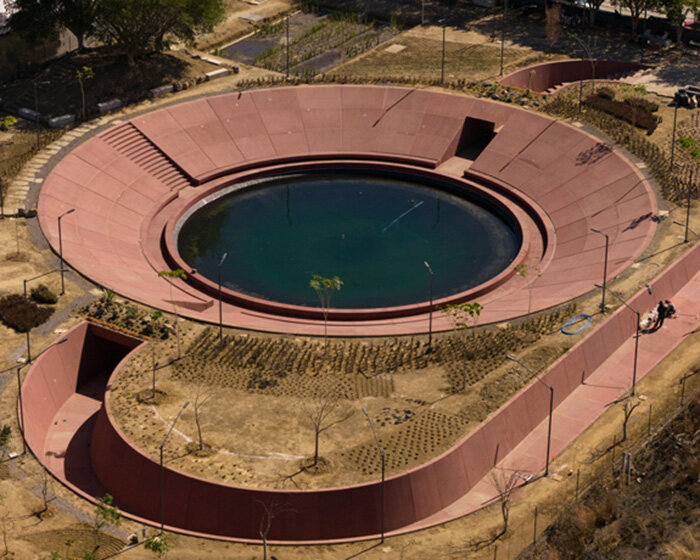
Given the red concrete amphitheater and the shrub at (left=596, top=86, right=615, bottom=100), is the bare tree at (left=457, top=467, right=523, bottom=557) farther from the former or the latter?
the shrub at (left=596, top=86, right=615, bottom=100)

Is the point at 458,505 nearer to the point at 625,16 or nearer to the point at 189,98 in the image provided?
the point at 189,98

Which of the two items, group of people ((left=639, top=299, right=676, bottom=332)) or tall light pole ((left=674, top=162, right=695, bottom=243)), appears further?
tall light pole ((left=674, top=162, right=695, bottom=243))

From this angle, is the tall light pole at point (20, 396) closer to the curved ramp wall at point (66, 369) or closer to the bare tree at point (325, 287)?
the curved ramp wall at point (66, 369)

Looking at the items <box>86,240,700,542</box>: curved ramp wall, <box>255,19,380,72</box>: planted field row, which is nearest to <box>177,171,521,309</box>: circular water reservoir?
<box>255,19,380,72</box>: planted field row

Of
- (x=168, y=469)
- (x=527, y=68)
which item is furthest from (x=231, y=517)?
(x=527, y=68)

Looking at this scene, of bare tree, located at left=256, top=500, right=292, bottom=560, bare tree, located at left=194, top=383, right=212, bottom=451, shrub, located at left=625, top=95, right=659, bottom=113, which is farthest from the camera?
shrub, located at left=625, top=95, right=659, bottom=113

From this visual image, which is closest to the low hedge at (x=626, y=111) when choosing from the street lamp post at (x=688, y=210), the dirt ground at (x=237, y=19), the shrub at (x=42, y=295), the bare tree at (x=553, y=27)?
the street lamp post at (x=688, y=210)
